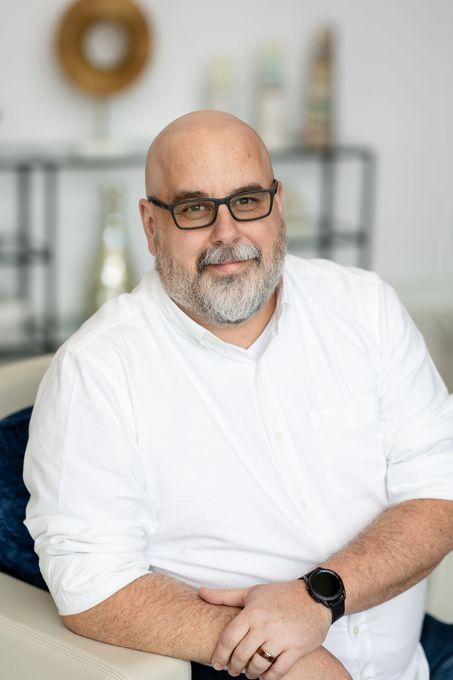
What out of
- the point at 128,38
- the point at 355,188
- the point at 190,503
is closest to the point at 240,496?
the point at 190,503

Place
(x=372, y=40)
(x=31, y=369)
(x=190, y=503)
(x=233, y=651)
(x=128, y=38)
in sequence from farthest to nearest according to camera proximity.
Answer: (x=372, y=40), (x=128, y=38), (x=31, y=369), (x=190, y=503), (x=233, y=651)

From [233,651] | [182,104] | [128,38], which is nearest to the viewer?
[233,651]

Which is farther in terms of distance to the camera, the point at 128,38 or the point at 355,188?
the point at 355,188

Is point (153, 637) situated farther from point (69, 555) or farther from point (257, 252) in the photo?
point (257, 252)

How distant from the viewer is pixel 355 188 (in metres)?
4.80

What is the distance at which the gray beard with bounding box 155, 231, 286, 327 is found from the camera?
1621 millimetres

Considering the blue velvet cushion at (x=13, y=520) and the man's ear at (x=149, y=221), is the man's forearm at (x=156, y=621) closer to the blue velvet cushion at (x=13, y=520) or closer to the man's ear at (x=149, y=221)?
the blue velvet cushion at (x=13, y=520)

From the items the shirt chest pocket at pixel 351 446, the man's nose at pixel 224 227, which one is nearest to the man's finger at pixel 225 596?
the shirt chest pocket at pixel 351 446

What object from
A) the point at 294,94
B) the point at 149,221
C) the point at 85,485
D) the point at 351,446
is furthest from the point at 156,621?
the point at 294,94

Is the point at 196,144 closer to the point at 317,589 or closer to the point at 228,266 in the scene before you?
the point at 228,266

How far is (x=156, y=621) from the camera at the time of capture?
4.60ft

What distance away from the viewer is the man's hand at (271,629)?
4.52ft

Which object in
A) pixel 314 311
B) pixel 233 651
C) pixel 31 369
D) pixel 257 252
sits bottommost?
pixel 233 651

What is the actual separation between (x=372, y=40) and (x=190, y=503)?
3.50 m
